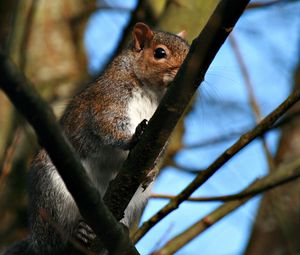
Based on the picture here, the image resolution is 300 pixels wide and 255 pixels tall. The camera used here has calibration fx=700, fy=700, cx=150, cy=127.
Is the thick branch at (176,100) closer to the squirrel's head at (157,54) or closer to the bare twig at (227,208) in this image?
the bare twig at (227,208)

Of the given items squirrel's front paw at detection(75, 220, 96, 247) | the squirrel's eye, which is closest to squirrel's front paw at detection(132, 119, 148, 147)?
squirrel's front paw at detection(75, 220, 96, 247)

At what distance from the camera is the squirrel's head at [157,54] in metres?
3.88

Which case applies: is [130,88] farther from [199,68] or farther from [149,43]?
[199,68]

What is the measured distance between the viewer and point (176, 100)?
242 cm

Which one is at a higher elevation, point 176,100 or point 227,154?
point 176,100

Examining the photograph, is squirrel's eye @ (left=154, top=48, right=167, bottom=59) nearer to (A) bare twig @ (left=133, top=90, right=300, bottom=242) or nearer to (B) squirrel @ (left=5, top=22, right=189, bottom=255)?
(B) squirrel @ (left=5, top=22, right=189, bottom=255)

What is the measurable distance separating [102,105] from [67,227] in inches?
27.1

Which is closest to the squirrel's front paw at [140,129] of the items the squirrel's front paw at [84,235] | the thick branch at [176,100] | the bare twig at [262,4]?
the thick branch at [176,100]

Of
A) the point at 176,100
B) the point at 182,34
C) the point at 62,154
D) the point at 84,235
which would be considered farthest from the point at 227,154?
the point at 182,34

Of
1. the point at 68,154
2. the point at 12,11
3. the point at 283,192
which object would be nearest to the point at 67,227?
the point at 12,11

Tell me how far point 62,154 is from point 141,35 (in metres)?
2.10

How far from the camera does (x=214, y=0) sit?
14.5ft

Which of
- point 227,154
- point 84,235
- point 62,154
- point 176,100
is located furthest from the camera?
point 84,235

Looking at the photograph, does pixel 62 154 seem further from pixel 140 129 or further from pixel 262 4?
pixel 262 4
